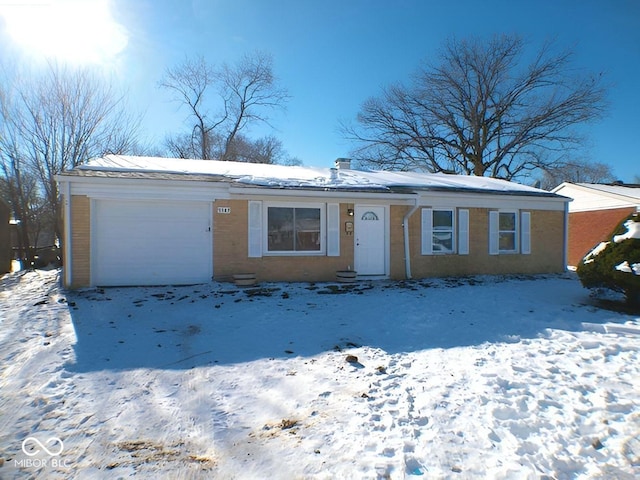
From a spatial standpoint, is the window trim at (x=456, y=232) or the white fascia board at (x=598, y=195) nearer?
the window trim at (x=456, y=232)

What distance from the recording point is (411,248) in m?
10.9

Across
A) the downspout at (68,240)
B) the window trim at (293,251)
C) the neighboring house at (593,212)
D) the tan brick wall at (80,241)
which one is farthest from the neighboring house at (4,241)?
the neighboring house at (593,212)

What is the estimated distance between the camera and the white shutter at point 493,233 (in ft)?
38.9

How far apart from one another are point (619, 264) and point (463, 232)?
189 inches

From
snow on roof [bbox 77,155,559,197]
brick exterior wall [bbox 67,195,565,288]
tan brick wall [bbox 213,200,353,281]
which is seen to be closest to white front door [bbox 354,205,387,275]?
brick exterior wall [bbox 67,195,565,288]

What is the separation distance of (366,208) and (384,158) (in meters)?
17.4

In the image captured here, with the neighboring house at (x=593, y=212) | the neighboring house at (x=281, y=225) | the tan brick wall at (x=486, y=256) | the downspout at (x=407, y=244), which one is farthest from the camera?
the neighboring house at (x=593, y=212)

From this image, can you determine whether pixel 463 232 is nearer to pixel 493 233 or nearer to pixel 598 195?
pixel 493 233

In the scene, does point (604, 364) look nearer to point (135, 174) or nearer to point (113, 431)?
point (113, 431)

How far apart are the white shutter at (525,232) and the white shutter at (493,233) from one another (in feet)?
3.38

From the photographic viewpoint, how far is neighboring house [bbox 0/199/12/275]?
13.2 meters

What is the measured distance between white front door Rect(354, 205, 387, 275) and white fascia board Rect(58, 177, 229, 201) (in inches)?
148
